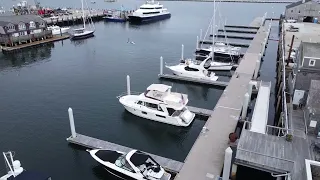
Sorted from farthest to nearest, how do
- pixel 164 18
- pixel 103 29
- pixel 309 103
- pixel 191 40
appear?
pixel 164 18, pixel 103 29, pixel 191 40, pixel 309 103

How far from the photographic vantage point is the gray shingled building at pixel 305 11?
86750 millimetres

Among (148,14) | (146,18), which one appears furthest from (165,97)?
(148,14)

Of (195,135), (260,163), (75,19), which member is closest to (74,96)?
(195,135)

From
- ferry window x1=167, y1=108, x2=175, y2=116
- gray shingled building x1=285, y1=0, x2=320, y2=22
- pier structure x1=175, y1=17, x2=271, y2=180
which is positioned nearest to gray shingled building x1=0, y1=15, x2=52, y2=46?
ferry window x1=167, y1=108, x2=175, y2=116

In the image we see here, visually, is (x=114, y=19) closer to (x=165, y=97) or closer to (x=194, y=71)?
(x=194, y=71)

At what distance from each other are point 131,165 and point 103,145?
569cm

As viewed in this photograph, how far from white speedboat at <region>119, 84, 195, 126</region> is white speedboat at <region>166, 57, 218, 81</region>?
43.0 ft

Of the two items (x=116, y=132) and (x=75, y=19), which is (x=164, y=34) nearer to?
(x=75, y=19)

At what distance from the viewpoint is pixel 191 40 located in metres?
76.4

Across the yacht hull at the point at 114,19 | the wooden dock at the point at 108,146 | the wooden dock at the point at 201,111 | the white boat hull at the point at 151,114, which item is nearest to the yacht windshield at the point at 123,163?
the wooden dock at the point at 108,146

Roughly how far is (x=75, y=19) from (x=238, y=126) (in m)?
84.5

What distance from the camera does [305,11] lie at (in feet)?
293

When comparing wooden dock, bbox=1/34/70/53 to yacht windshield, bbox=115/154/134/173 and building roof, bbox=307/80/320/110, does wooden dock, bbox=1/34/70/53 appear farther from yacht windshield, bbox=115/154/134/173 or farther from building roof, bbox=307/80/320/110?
building roof, bbox=307/80/320/110

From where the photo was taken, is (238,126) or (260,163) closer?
(260,163)
